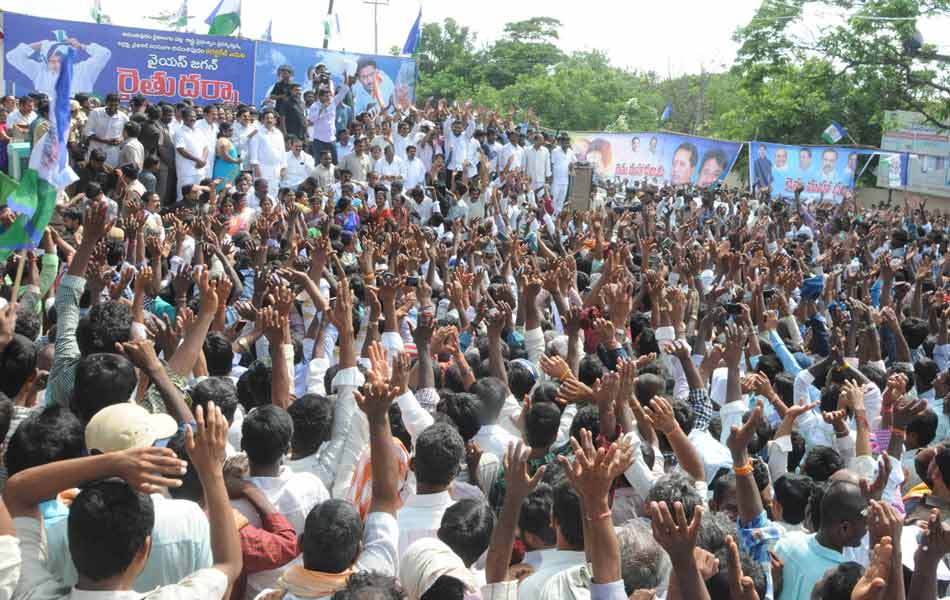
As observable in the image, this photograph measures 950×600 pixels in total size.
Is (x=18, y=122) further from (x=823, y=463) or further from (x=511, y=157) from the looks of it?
(x=823, y=463)

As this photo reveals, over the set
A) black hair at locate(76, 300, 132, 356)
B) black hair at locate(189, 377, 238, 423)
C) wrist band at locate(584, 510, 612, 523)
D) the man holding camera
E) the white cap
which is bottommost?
black hair at locate(189, 377, 238, 423)

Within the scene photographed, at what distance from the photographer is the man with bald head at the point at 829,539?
2.99m

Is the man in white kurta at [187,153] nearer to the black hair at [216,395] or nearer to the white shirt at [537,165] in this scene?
the white shirt at [537,165]

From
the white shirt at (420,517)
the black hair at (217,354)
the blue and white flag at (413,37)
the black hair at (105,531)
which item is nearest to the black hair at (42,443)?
the black hair at (105,531)

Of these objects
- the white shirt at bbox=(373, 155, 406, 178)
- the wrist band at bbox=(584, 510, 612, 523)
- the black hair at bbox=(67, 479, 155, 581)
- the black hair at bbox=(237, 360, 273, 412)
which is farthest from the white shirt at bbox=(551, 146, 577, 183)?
the black hair at bbox=(67, 479, 155, 581)

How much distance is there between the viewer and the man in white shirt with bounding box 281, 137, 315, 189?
13.0m

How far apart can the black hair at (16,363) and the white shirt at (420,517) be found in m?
1.91

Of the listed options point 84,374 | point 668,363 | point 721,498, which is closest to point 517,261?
point 668,363

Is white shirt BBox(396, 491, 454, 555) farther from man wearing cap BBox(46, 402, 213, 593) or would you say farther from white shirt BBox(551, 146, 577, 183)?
white shirt BBox(551, 146, 577, 183)

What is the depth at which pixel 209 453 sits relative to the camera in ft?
7.69

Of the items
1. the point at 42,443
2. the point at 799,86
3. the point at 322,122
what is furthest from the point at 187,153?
the point at 799,86

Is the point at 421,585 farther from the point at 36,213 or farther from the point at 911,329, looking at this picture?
the point at 911,329

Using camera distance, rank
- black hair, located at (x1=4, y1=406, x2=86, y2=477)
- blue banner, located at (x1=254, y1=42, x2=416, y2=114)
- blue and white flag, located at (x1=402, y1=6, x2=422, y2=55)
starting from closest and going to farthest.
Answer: black hair, located at (x1=4, y1=406, x2=86, y2=477) < blue banner, located at (x1=254, y1=42, x2=416, y2=114) < blue and white flag, located at (x1=402, y1=6, x2=422, y2=55)

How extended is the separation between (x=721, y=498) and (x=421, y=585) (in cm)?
155
